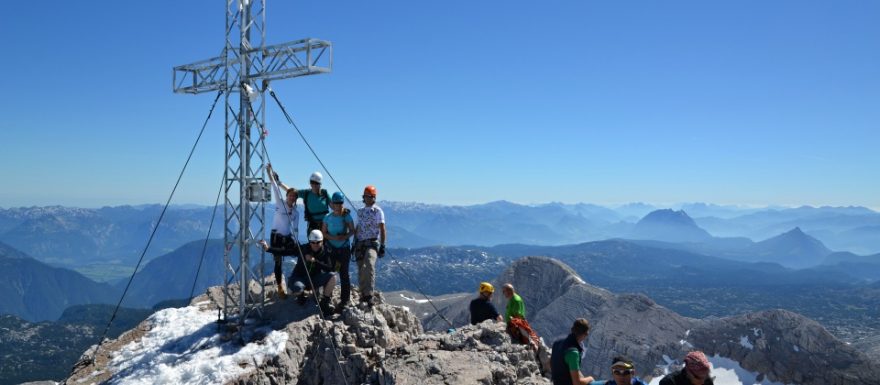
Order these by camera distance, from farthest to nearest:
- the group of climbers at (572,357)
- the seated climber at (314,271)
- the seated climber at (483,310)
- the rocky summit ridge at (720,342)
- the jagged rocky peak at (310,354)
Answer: the rocky summit ridge at (720,342) < the seated climber at (483,310) < the seated climber at (314,271) < the jagged rocky peak at (310,354) < the group of climbers at (572,357)

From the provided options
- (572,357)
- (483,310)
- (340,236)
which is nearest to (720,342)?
(483,310)

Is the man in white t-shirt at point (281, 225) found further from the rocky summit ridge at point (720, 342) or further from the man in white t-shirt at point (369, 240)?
the rocky summit ridge at point (720, 342)

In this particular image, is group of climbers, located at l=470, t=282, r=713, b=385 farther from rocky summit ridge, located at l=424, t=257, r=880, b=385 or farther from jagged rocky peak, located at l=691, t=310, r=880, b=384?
jagged rocky peak, located at l=691, t=310, r=880, b=384

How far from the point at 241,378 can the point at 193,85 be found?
926cm

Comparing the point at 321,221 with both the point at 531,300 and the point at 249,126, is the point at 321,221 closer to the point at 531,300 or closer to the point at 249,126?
the point at 249,126

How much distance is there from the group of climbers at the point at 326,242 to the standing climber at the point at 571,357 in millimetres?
6466

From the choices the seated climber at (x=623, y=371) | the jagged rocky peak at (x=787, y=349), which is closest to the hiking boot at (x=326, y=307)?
the seated climber at (x=623, y=371)

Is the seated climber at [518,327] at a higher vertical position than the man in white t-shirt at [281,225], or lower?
lower

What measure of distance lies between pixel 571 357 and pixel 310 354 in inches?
295

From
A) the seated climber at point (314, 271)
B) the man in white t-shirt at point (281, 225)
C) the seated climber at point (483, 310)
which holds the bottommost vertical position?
the seated climber at point (483, 310)

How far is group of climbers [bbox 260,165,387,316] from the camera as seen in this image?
594 inches

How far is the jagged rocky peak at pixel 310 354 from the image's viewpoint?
12.2 meters

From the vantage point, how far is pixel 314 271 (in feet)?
50.9

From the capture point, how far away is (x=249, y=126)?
1524 cm
